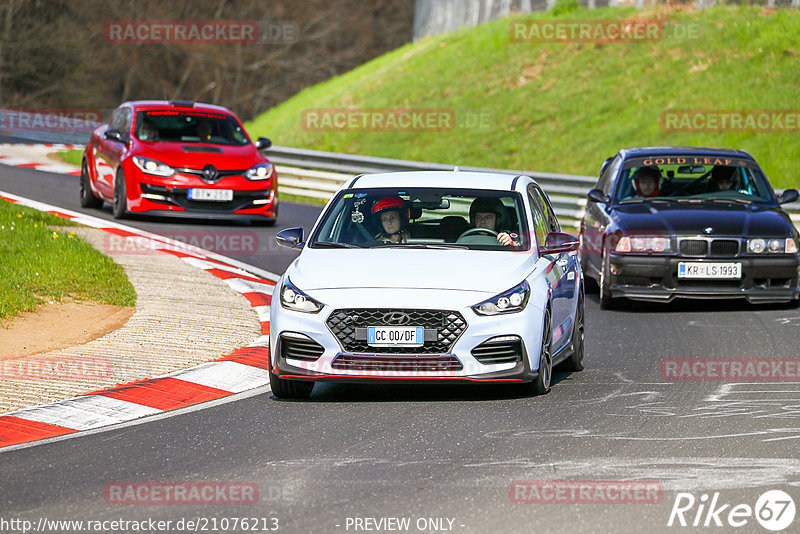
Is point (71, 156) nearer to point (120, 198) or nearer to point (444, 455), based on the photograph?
point (120, 198)

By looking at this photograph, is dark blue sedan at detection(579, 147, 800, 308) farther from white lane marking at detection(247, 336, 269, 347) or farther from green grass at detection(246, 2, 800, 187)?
green grass at detection(246, 2, 800, 187)

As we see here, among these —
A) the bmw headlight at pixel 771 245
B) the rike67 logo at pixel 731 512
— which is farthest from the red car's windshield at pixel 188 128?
the rike67 logo at pixel 731 512

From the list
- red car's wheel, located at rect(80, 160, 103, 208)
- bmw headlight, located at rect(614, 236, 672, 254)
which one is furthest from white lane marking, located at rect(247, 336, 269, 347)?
red car's wheel, located at rect(80, 160, 103, 208)

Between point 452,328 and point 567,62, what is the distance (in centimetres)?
2748

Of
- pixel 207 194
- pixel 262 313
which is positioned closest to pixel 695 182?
pixel 262 313

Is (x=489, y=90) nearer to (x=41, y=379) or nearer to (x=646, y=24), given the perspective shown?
(x=646, y=24)

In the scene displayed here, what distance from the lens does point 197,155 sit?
1938 centimetres

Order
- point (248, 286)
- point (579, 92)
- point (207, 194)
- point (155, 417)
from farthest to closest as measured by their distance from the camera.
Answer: point (579, 92) < point (207, 194) < point (248, 286) < point (155, 417)

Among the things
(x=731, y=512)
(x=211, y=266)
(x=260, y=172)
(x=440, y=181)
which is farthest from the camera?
(x=260, y=172)

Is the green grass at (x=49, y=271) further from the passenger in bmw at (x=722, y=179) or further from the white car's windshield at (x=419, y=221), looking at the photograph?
the passenger in bmw at (x=722, y=179)

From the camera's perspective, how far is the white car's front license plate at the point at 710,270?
45.0 feet

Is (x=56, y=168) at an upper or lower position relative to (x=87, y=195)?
lower

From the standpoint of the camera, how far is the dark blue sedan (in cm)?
1375

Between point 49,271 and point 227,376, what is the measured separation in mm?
4307
